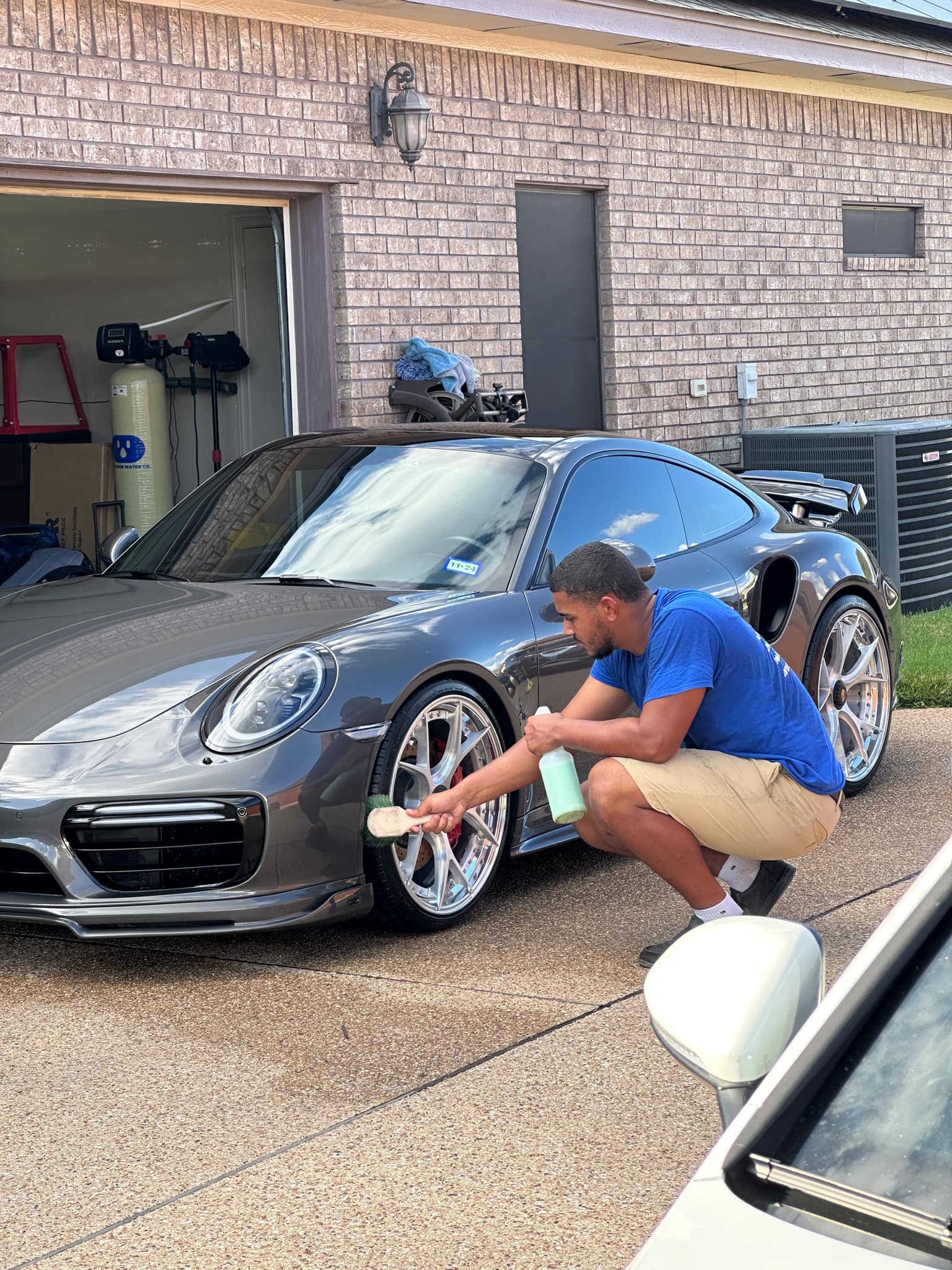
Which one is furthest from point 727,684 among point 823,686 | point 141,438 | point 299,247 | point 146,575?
point 141,438

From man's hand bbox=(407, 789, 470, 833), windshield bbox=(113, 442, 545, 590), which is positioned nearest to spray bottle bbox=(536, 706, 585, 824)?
man's hand bbox=(407, 789, 470, 833)

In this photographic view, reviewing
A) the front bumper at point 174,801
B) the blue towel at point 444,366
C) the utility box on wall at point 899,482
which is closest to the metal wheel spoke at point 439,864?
the front bumper at point 174,801

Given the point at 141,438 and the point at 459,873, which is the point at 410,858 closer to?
the point at 459,873

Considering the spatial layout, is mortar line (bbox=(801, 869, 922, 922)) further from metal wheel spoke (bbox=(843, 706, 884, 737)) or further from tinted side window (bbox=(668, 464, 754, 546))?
tinted side window (bbox=(668, 464, 754, 546))

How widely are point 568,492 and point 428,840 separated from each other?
4.80 feet

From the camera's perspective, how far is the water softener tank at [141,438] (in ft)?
38.4

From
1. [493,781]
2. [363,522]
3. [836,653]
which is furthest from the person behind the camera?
[836,653]

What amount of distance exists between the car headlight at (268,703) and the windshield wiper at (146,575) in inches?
46.6

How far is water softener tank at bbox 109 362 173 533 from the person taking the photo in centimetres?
1172

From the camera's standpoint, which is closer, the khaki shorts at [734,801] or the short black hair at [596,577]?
the short black hair at [596,577]

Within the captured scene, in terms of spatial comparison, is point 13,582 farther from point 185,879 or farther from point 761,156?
point 761,156

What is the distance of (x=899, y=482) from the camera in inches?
442

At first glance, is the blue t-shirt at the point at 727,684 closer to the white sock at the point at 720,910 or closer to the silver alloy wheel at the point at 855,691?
the white sock at the point at 720,910

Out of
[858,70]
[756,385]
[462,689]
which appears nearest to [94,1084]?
[462,689]
